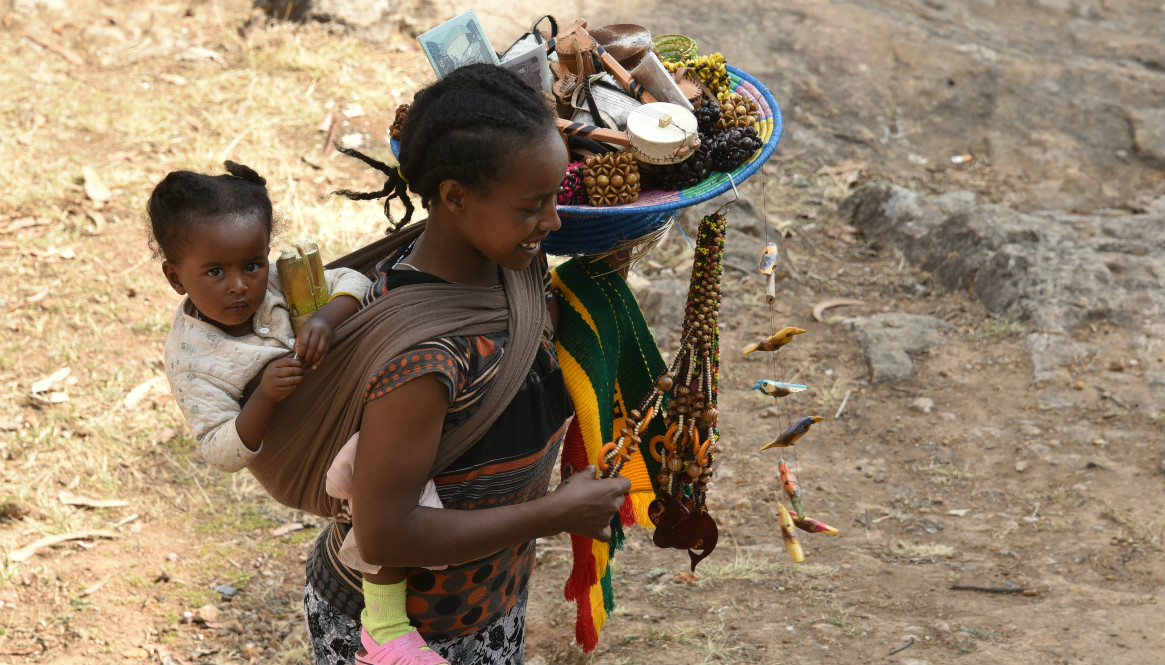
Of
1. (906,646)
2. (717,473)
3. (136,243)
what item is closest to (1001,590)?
(906,646)

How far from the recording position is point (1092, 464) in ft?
13.9

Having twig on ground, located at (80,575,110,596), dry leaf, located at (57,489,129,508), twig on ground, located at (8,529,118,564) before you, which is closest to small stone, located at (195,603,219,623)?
twig on ground, located at (80,575,110,596)

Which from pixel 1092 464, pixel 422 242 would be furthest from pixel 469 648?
pixel 1092 464

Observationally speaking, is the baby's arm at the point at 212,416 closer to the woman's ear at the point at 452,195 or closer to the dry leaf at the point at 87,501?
the woman's ear at the point at 452,195

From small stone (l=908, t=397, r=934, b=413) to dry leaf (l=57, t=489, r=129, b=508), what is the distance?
3.52 metres

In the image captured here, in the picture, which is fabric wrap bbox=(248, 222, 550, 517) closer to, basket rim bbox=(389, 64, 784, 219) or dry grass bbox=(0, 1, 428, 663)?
basket rim bbox=(389, 64, 784, 219)

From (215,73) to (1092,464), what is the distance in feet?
19.3

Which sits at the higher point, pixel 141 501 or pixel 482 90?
pixel 482 90

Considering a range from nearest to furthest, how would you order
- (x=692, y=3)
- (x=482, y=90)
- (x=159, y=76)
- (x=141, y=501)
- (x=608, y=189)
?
(x=482, y=90)
(x=608, y=189)
(x=141, y=501)
(x=159, y=76)
(x=692, y=3)

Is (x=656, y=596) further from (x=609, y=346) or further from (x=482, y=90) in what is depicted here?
(x=482, y=90)

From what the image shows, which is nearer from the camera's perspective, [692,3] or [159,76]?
[159,76]

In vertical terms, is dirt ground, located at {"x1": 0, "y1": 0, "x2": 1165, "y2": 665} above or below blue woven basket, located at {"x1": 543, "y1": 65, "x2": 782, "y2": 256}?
below

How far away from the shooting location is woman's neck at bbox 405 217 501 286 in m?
1.69

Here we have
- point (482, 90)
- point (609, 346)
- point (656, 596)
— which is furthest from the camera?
point (656, 596)
